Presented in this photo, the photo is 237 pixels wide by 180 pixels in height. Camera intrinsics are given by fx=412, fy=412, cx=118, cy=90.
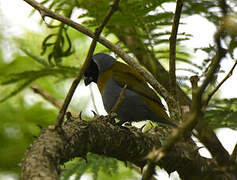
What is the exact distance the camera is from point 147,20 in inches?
146

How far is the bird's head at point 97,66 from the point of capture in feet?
14.3

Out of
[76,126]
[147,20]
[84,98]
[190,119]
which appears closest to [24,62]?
[84,98]

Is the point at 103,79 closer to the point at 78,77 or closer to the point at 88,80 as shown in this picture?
the point at 88,80

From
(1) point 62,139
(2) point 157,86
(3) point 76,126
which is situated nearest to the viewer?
(1) point 62,139

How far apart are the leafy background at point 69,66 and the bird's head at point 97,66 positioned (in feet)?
0.38

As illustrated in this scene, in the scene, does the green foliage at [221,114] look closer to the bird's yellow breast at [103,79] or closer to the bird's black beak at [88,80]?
the bird's yellow breast at [103,79]

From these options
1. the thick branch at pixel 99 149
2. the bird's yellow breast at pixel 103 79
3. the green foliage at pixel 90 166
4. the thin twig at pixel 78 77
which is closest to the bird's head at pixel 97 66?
the bird's yellow breast at pixel 103 79

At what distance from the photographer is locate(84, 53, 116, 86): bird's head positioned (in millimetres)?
4353

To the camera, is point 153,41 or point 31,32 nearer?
point 153,41

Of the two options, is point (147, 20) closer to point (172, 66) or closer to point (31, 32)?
point (172, 66)

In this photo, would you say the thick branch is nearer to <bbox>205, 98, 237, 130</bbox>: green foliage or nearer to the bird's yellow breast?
<bbox>205, 98, 237, 130</bbox>: green foliage

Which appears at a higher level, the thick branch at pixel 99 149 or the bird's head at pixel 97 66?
the bird's head at pixel 97 66

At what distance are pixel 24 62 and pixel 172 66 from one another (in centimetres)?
295

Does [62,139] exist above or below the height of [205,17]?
below
